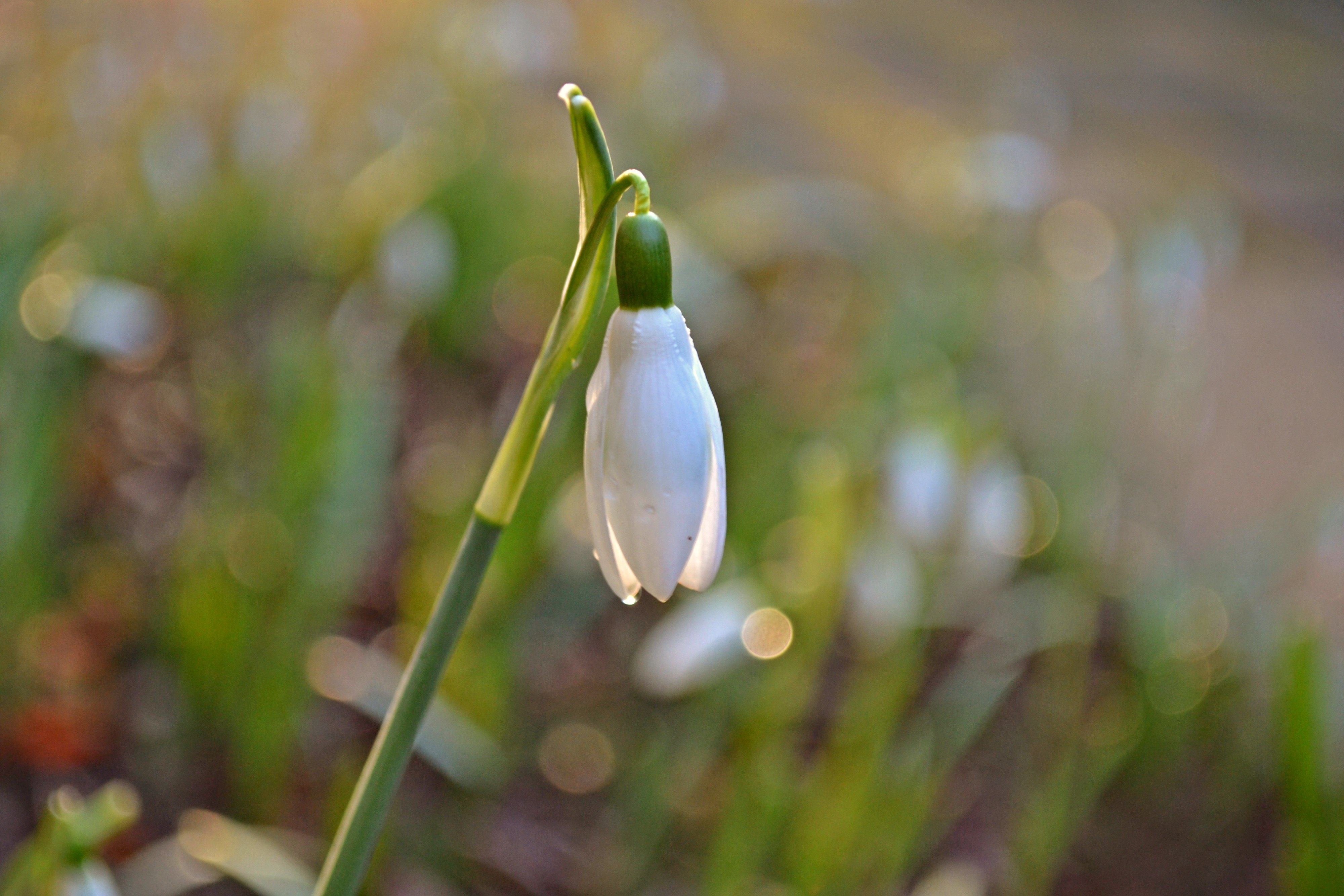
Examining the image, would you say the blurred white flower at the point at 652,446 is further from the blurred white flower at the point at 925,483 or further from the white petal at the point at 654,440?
the blurred white flower at the point at 925,483

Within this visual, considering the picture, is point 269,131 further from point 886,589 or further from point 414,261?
point 886,589

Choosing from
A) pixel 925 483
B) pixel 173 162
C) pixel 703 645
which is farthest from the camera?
pixel 173 162

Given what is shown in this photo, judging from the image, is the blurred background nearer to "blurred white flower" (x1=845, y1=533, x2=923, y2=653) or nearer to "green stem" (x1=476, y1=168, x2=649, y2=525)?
"blurred white flower" (x1=845, y1=533, x2=923, y2=653)

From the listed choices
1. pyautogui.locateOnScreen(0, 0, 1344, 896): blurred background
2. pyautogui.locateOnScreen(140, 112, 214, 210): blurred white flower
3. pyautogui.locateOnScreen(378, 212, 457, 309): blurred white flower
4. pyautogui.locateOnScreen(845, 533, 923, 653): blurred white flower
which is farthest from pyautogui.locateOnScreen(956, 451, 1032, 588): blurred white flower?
pyautogui.locateOnScreen(140, 112, 214, 210): blurred white flower

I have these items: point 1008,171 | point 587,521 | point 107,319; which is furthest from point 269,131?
point 1008,171

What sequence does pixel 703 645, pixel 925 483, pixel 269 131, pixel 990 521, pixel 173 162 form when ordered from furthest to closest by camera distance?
pixel 269 131 → pixel 173 162 → pixel 990 521 → pixel 925 483 → pixel 703 645
